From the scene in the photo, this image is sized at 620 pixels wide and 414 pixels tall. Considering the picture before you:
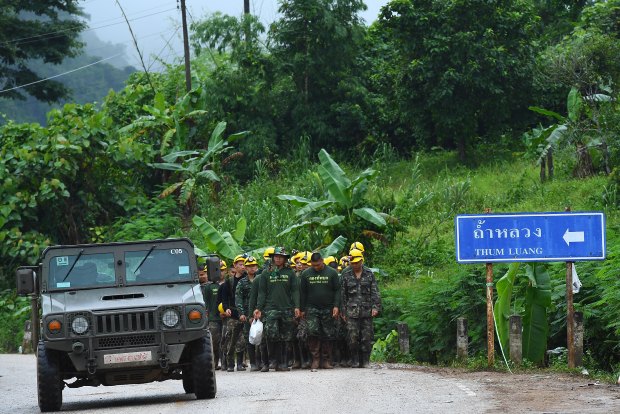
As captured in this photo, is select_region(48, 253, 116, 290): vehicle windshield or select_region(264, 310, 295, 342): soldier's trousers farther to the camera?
select_region(264, 310, 295, 342): soldier's trousers

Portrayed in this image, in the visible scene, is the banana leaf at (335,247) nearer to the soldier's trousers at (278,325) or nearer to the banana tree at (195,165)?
the soldier's trousers at (278,325)

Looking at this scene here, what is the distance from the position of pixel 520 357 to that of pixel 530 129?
81.8 feet

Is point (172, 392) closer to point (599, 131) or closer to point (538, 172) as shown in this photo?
point (599, 131)

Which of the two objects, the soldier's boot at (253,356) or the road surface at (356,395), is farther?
the soldier's boot at (253,356)

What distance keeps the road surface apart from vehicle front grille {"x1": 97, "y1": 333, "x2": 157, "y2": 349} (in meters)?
0.75

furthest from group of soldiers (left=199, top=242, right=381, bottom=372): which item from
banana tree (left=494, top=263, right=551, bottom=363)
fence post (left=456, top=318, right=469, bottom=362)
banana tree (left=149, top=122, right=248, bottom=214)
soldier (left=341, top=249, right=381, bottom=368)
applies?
banana tree (left=149, top=122, right=248, bottom=214)

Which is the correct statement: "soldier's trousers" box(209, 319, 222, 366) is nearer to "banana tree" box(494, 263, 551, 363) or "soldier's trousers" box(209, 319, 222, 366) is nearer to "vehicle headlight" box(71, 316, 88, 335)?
"banana tree" box(494, 263, 551, 363)

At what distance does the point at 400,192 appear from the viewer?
1502 inches

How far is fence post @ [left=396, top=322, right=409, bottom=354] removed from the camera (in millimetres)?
22156

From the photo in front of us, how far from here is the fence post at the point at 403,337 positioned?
22.2m

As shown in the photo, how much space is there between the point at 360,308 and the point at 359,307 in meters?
0.02

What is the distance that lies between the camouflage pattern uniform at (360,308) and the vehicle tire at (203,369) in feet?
19.7

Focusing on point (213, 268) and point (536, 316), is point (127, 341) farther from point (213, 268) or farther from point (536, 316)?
point (536, 316)

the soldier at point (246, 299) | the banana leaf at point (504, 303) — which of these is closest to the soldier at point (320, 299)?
the soldier at point (246, 299)
